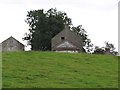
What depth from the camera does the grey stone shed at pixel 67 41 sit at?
83562mm

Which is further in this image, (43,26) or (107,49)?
(107,49)

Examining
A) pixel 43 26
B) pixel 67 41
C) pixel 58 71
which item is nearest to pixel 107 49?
pixel 67 41

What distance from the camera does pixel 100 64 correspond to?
28.5 metres

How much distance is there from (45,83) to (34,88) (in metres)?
2.55

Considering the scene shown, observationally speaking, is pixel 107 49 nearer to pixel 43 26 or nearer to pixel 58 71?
pixel 43 26

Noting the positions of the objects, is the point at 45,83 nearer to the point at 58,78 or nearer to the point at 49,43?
the point at 58,78

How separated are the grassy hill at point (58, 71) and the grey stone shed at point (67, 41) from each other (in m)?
51.6

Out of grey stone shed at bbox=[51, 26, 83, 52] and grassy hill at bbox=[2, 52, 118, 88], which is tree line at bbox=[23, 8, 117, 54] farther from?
grassy hill at bbox=[2, 52, 118, 88]

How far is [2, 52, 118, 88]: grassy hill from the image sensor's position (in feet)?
62.8

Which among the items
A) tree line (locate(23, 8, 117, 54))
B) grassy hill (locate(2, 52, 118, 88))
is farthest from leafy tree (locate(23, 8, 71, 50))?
grassy hill (locate(2, 52, 118, 88))

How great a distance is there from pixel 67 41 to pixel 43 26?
279 inches

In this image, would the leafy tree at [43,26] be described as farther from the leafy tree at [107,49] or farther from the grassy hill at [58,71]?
the grassy hill at [58,71]

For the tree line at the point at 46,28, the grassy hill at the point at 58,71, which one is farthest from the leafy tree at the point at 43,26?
the grassy hill at the point at 58,71

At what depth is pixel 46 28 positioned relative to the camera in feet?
271
